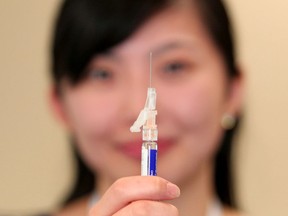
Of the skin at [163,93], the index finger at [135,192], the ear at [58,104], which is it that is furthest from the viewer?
the ear at [58,104]

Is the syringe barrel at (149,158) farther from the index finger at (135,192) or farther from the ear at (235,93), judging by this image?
the ear at (235,93)

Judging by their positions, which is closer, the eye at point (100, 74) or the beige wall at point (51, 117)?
the eye at point (100, 74)

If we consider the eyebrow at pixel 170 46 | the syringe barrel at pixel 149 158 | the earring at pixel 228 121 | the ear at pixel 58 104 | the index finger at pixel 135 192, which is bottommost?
the index finger at pixel 135 192

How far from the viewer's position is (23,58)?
47.3 inches

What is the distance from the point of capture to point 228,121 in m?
0.99

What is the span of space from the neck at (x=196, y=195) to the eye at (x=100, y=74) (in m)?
0.23

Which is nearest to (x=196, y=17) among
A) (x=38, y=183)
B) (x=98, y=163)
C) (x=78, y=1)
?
(x=78, y=1)

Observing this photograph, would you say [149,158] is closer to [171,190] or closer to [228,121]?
[171,190]

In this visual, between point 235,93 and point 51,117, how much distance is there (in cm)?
43

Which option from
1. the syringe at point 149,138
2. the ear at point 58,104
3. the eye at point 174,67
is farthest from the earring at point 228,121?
the syringe at point 149,138

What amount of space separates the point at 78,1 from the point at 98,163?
0.28m

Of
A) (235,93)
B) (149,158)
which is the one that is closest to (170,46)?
(235,93)

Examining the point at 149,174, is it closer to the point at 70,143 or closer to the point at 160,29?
the point at 160,29

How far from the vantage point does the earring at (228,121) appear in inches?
37.7
